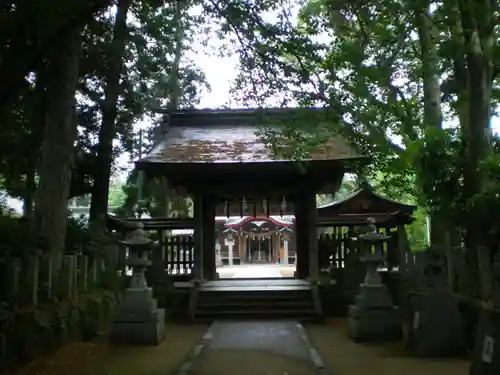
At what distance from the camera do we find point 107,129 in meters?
11.8

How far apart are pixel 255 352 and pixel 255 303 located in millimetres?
4406

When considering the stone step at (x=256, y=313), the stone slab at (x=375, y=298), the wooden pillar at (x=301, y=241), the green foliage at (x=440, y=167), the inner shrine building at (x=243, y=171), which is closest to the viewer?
the green foliage at (x=440, y=167)

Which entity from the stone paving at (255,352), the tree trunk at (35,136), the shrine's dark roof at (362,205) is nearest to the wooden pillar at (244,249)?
the shrine's dark roof at (362,205)

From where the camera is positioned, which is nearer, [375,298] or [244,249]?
[375,298]

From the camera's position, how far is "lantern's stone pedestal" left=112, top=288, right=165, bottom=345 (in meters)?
8.44

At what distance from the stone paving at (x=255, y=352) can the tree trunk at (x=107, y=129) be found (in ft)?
12.9

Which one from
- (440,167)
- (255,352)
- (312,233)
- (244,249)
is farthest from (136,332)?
(244,249)

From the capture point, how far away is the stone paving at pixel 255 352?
21.6 ft

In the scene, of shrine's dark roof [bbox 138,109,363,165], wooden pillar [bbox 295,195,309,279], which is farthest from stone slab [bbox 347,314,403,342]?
wooden pillar [bbox 295,195,309,279]

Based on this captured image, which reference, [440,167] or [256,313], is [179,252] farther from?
[440,167]

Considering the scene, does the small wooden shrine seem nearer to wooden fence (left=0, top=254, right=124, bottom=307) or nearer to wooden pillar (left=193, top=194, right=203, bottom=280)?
wooden pillar (left=193, top=194, right=203, bottom=280)

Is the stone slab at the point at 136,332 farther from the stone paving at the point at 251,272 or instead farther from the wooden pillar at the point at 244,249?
the wooden pillar at the point at 244,249

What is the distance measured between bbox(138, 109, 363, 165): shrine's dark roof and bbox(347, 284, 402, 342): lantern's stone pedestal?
3521 mm

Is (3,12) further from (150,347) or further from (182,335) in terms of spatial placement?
(182,335)
